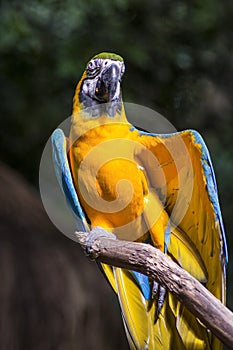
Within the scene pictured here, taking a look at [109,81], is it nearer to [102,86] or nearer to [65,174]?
[102,86]

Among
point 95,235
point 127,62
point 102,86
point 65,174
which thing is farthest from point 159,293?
point 127,62

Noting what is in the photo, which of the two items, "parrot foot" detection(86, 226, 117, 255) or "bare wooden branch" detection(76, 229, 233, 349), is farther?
"parrot foot" detection(86, 226, 117, 255)

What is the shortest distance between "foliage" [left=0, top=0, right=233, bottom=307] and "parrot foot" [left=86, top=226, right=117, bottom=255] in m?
1.36

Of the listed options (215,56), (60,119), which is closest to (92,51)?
(60,119)

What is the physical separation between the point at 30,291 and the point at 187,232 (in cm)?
129

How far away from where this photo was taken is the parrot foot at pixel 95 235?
5.25 ft

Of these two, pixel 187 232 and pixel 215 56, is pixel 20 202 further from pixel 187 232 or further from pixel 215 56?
pixel 187 232

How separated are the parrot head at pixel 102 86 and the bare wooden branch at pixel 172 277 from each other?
12.6 inches

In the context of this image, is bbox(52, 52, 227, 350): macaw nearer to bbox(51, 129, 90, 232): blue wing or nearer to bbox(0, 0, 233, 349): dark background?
bbox(51, 129, 90, 232): blue wing

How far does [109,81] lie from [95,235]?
1.11 ft

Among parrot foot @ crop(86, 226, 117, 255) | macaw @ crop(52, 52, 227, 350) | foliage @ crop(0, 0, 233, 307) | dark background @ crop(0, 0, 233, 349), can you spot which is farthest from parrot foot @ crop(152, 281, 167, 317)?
foliage @ crop(0, 0, 233, 307)

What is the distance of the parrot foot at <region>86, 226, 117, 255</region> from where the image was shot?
1.60 meters

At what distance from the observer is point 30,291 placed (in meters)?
2.90

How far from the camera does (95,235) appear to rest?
1.66 metres
